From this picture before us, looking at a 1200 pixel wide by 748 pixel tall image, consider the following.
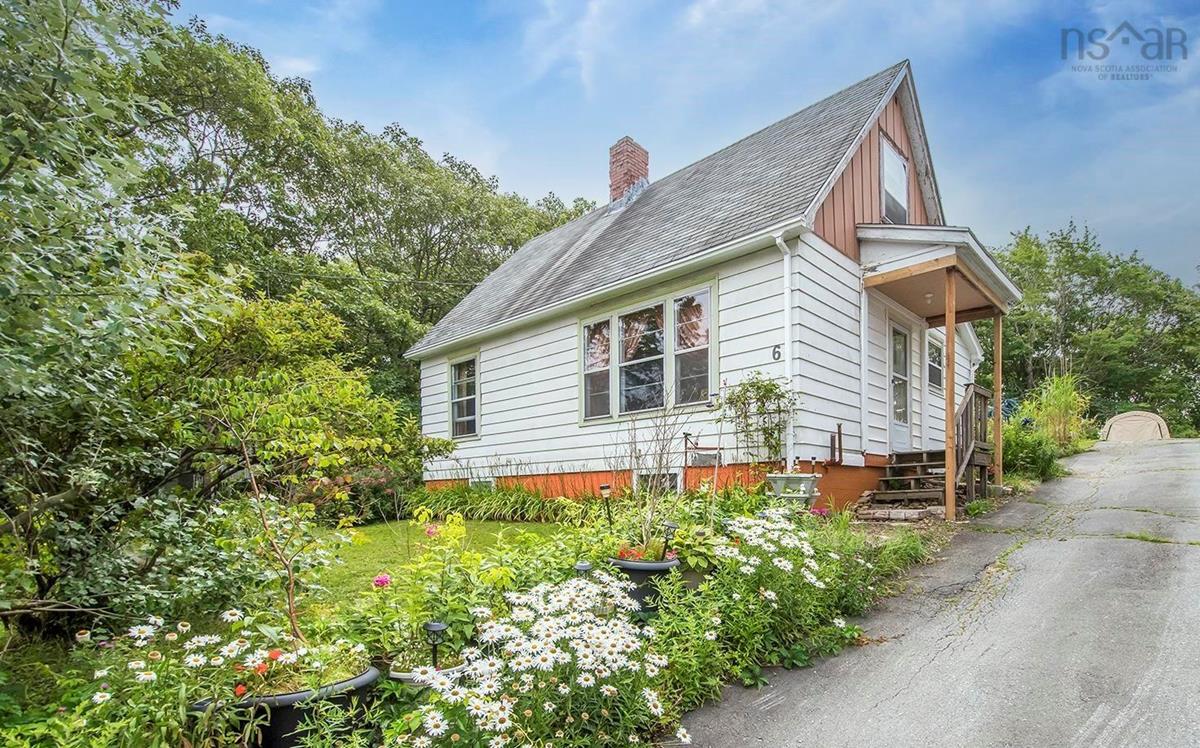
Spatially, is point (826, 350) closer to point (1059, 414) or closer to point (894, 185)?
point (894, 185)

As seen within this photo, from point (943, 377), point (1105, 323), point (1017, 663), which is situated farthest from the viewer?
point (1105, 323)

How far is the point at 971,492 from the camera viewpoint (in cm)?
740

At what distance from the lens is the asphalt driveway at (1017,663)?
2.51 meters

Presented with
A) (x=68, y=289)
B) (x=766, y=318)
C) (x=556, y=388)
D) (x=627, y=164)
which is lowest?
(x=556, y=388)

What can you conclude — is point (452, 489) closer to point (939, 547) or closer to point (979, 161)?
point (939, 547)

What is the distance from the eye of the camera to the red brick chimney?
12.5m

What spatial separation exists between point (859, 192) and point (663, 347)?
11.2ft

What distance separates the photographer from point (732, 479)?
680 centimetres

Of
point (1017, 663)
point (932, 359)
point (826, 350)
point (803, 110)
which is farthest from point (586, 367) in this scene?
point (1017, 663)

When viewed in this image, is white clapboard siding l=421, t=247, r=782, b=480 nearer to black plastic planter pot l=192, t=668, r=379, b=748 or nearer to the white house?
the white house

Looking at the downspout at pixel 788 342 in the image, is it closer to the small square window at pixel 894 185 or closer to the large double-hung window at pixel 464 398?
the small square window at pixel 894 185

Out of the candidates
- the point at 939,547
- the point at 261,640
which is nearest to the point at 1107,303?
the point at 939,547

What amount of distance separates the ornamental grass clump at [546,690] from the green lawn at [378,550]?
1253 mm

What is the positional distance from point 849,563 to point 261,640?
3688mm
